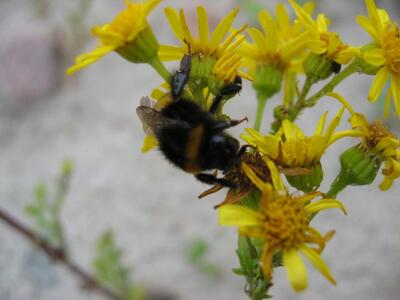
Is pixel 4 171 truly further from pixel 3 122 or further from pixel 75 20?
pixel 75 20

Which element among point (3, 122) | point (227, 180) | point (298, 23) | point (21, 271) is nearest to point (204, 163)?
point (227, 180)

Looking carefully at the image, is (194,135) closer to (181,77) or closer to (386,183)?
(181,77)

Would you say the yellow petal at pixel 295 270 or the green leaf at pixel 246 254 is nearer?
the yellow petal at pixel 295 270

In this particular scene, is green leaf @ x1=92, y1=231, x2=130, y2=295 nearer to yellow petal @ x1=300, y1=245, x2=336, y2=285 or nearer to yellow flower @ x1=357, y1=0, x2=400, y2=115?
yellow petal @ x1=300, y1=245, x2=336, y2=285

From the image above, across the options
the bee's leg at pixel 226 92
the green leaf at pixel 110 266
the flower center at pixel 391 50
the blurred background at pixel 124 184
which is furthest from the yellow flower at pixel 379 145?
the blurred background at pixel 124 184

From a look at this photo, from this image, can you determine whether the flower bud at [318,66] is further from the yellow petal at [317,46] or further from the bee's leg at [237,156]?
the bee's leg at [237,156]

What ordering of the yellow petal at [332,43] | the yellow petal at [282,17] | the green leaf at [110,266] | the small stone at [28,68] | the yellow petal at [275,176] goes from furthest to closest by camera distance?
the small stone at [28,68]
the green leaf at [110,266]
the yellow petal at [282,17]
the yellow petal at [332,43]
the yellow petal at [275,176]

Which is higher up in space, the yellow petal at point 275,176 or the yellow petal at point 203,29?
the yellow petal at point 203,29
